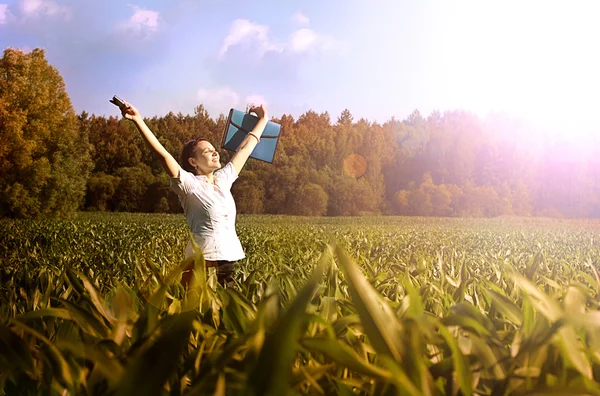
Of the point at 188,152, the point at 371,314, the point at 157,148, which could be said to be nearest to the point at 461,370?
the point at 371,314

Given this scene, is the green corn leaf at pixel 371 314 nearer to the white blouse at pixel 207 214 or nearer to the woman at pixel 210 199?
the woman at pixel 210 199

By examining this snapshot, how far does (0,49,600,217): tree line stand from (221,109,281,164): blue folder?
24.7 meters

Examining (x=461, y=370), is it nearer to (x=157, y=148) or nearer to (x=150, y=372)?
(x=150, y=372)

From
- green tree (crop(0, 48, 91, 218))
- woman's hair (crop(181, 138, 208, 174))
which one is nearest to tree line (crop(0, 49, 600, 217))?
green tree (crop(0, 48, 91, 218))

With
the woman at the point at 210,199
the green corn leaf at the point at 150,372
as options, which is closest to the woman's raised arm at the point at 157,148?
the woman at the point at 210,199

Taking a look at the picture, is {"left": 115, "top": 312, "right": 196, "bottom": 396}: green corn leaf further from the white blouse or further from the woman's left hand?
the woman's left hand

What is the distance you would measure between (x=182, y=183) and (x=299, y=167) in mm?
45341

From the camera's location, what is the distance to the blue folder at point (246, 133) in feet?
16.2

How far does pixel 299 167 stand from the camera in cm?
4950

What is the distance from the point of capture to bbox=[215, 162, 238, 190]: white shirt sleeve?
15.3 ft

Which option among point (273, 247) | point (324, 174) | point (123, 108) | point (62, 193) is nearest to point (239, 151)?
point (123, 108)

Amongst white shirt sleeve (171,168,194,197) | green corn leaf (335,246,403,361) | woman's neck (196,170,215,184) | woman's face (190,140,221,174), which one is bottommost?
green corn leaf (335,246,403,361)

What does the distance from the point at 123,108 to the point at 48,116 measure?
2825 centimetres

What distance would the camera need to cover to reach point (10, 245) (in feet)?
40.3
